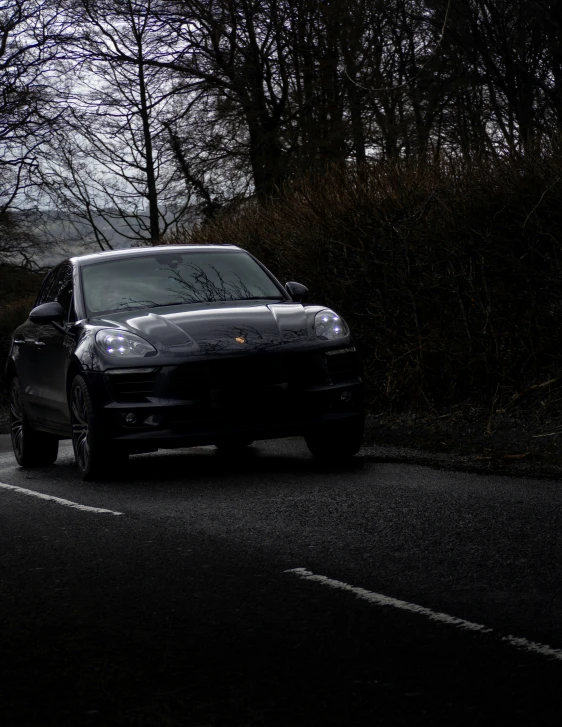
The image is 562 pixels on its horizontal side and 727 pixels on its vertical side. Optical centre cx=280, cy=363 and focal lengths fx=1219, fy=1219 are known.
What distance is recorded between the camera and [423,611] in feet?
14.8

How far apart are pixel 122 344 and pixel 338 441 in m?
1.81

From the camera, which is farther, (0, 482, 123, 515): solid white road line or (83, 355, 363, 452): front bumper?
(83, 355, 363, 452): front bumper

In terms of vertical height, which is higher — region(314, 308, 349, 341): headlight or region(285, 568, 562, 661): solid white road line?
region(314, 308, 349, 341): headlight

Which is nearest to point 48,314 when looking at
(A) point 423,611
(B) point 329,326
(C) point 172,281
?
(C) point 172,281

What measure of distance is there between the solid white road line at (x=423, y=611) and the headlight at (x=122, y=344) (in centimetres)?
351

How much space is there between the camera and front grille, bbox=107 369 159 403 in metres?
8.49

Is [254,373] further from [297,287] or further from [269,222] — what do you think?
[269,222]

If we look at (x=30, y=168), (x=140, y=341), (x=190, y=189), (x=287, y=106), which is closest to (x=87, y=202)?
(x=30, y=168)

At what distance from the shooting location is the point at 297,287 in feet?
32.0

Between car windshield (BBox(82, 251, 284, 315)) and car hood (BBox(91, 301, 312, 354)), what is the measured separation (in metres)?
0.41

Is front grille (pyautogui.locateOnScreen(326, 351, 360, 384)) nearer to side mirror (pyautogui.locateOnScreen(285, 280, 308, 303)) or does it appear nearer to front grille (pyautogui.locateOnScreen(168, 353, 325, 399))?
front grille (pyautogui.locateOnScreen(168, 353, 325, 399))


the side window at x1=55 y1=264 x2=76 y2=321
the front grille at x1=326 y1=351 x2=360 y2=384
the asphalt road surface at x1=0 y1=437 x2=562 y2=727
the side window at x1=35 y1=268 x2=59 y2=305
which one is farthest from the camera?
the side window at x1=35 y1=268 x2=59 y2=305

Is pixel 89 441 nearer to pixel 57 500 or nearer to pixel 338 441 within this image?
pixel 57 500

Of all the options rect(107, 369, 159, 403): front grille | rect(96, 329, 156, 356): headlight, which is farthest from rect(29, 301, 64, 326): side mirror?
rect(107, 369, 159, 403): front grille
